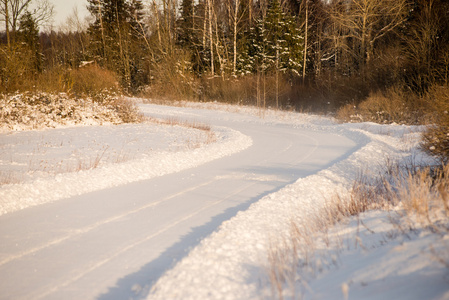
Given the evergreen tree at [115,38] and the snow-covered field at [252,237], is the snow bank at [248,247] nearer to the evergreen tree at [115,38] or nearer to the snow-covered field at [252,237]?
the snow-covered field at [252,237]

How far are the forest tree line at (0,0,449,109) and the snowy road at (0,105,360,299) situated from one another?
40.5ft

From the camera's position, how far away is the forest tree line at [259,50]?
65.1 feet

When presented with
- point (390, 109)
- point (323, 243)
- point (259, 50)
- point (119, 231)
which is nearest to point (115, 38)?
point (259, 50)

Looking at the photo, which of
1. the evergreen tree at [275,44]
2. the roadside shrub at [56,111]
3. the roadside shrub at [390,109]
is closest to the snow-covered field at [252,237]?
the roadside shrub at [56,111]

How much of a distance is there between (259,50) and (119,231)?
36.2 metres

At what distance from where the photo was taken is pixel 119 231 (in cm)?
458

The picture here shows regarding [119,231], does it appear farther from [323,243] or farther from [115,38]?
[115,38]

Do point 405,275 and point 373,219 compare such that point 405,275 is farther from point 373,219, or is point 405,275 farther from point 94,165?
point 94,165

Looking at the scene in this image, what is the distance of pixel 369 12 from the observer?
87.7 ft

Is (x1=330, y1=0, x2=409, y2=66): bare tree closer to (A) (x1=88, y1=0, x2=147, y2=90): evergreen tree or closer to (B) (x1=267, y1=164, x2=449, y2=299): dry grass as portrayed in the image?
(B) (x1=267, y1=164, x2=449, y2=299): dry grass

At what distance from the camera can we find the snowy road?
3375 mm

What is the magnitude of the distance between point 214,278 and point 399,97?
66.2 feet

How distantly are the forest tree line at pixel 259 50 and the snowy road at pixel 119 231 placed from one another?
12.3 meters

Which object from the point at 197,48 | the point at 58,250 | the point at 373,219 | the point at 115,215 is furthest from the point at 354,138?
the point at 197,48
